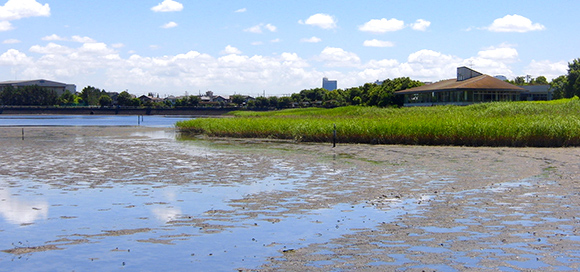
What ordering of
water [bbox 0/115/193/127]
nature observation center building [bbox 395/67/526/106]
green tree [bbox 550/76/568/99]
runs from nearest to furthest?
1. nature observation center building [bbox 395/67/526/106]
2. water [bbox 0/115/193/127]
3. green tree [bbox 550/76/568/99]

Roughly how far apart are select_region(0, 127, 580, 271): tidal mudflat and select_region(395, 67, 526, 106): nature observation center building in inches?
2262

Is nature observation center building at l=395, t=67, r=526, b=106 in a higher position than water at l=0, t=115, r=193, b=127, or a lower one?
higher

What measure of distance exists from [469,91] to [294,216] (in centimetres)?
7119

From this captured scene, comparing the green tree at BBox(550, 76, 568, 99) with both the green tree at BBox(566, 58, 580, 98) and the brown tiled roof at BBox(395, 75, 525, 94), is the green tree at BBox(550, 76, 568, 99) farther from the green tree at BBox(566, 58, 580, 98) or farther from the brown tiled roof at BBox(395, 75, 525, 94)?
the brown tiled roof at BBox(395, 75, 525, 94)

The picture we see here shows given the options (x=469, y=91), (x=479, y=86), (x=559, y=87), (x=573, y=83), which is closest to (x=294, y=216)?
(x=469, y=91)

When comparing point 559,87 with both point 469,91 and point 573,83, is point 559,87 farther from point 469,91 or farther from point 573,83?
point 469,91

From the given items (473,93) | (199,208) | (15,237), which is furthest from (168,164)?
(473,93)

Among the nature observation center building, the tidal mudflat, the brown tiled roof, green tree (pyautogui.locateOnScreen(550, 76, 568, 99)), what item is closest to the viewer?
the tidal mudflat

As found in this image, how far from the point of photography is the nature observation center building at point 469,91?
261 ft

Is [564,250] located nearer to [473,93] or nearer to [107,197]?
[107,197]

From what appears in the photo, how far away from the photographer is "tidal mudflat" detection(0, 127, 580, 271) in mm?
9102

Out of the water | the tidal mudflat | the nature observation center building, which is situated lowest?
the water

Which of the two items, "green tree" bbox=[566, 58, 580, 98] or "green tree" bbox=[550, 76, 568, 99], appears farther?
"green tree" bbox=[550, 76, 568, 99]

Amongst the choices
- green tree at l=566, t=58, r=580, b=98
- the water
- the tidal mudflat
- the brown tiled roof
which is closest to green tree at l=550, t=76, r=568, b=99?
green tree at l=566, t=58, r=580, b=98
